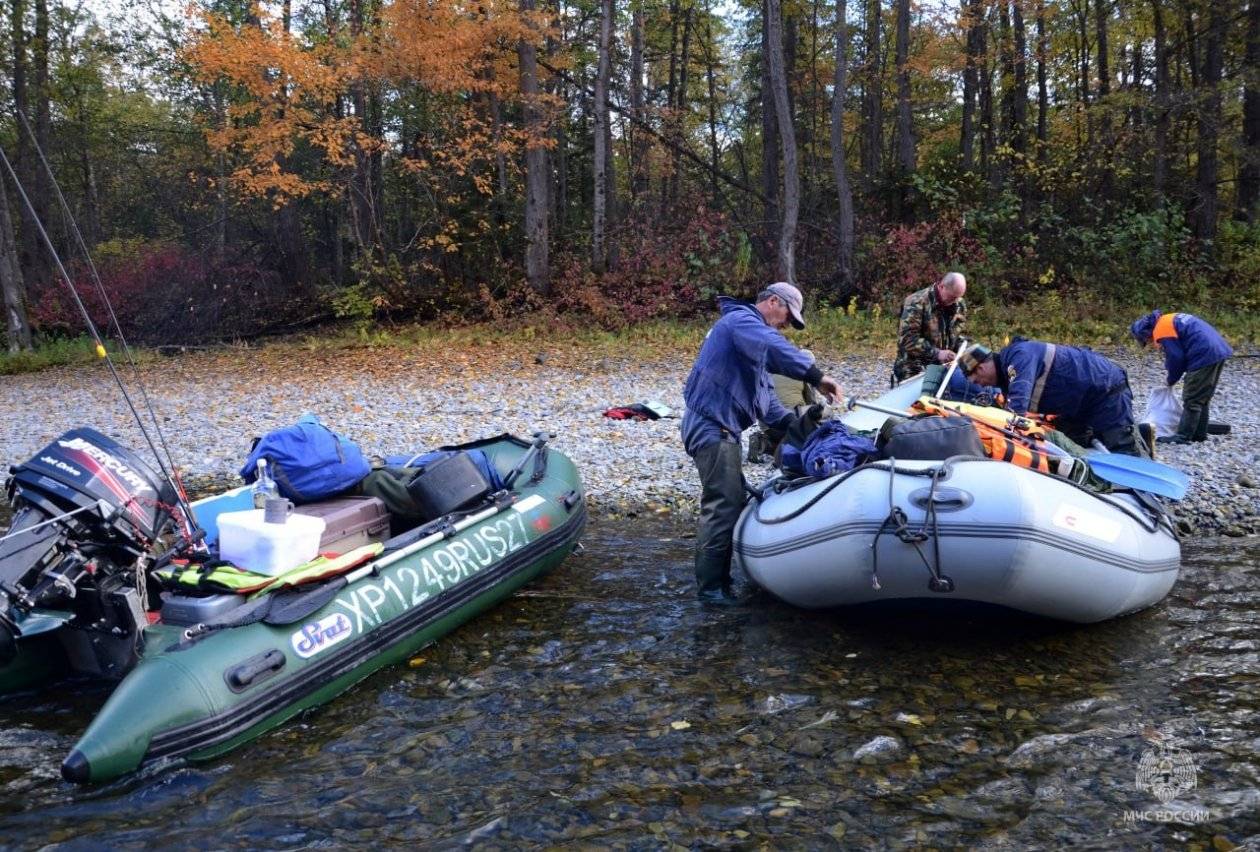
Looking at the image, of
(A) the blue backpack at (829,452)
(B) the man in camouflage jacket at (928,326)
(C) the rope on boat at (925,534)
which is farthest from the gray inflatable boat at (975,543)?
(B) the man in camouflage jacket at (928,326)

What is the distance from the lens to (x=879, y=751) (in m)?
3.47

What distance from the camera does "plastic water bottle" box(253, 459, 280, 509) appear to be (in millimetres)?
4426

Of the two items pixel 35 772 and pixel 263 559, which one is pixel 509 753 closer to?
pixel 263 559

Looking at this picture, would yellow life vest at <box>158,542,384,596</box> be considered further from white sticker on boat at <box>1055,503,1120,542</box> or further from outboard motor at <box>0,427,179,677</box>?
white sticker on boat at <box>1055,503,1120,542</box>

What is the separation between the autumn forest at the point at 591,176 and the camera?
14.2 meters

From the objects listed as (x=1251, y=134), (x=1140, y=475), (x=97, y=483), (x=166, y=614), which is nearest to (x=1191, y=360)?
(x=1140, y=475)

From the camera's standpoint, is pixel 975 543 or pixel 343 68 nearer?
pixel 975 543

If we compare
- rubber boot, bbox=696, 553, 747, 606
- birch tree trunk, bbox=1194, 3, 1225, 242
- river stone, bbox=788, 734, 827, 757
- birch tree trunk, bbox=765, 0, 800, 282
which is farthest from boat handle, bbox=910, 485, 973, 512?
birch tree trunk, bbox=1194, 3, 1225, 242

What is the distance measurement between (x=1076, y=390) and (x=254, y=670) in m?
4.80

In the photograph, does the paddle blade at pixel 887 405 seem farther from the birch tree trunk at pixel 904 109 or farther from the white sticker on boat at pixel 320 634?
the birch tree trunk at pixel 904 109

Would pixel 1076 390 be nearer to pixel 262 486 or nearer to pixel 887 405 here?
pixel 887 405

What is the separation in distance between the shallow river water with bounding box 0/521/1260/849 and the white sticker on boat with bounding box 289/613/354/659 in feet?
0.92

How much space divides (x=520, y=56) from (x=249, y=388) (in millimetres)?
6640

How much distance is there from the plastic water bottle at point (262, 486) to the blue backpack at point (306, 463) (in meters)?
0.04
